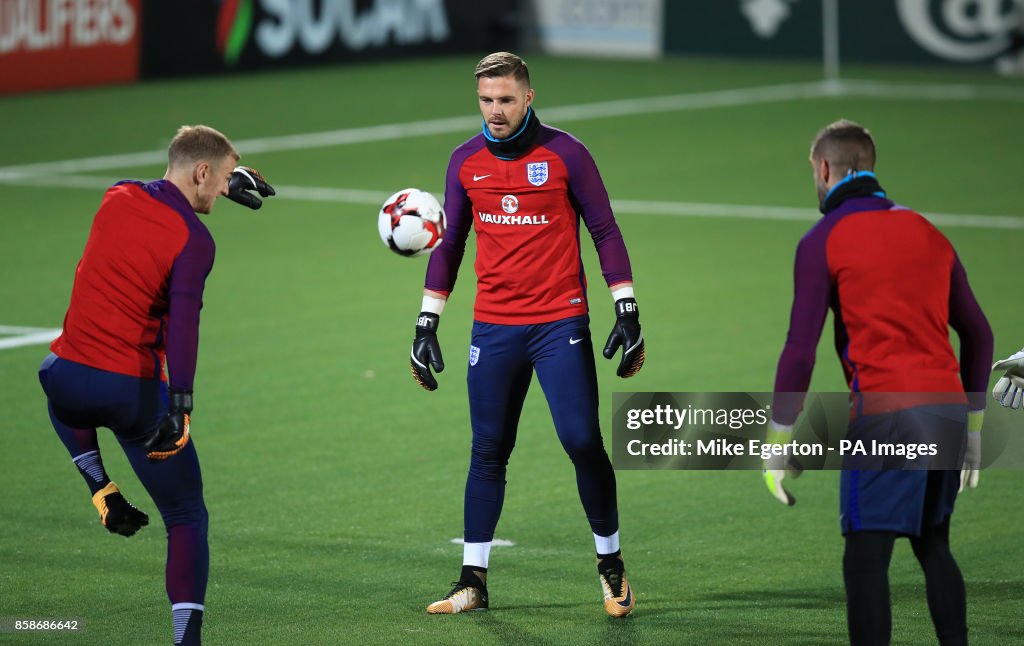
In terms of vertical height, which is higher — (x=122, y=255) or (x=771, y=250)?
(x=122, y=255)

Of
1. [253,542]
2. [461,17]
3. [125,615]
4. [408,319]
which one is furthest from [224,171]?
[461,17]

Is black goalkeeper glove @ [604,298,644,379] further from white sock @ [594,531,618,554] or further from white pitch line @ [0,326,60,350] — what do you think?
white pitch line @ [0,326,60,350]

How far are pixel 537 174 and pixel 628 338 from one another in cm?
78

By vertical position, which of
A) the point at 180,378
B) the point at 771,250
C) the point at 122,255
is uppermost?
the point at 122,255

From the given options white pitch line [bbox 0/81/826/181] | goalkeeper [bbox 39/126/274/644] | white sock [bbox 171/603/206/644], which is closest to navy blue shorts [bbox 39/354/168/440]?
goalkeeper [bbox 39/126/274/644]

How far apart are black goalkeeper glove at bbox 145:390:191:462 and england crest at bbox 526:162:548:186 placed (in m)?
1.77

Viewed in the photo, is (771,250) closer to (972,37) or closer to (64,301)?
(64,301)

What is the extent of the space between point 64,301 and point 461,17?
2057 cm

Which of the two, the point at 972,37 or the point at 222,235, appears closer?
the point at 222,235

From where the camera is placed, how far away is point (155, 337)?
6180mm

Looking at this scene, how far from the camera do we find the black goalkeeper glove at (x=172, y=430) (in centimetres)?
595

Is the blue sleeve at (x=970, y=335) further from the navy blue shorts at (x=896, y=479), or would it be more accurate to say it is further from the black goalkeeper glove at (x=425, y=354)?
the black goalkeeper glove at (x=425, y=354)

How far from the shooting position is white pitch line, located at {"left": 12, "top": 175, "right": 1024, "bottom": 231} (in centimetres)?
1702

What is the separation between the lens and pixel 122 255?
237 inches
